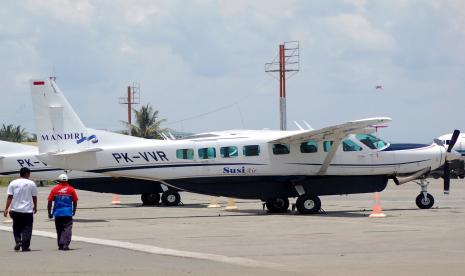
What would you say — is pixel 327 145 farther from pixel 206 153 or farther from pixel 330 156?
pixel 206 153

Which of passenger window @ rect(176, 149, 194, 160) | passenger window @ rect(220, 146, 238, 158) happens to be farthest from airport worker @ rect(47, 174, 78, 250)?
passenger window @ rect(220, 146, 238, 158)

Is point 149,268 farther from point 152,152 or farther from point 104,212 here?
point 104,212

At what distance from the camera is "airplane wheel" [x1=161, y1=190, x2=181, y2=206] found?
3425 cm

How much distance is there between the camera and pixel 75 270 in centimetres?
1342

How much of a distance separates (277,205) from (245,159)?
2006 mm

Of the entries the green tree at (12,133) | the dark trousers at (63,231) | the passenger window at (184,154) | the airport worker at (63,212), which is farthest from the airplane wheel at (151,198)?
the green tree at (12,133)

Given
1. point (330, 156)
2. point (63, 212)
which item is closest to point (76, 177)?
point (330, 156)

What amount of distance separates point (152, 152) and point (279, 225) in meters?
5.80

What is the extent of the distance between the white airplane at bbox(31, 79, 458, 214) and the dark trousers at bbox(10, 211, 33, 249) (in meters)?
9.95

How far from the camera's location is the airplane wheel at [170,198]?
112 feet

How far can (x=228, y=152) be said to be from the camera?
2708 centimetres

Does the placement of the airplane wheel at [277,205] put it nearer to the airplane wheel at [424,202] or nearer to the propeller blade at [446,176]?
the airplane wheel at [424,202]

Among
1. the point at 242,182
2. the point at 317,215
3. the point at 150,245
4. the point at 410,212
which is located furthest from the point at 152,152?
the point at 150,245

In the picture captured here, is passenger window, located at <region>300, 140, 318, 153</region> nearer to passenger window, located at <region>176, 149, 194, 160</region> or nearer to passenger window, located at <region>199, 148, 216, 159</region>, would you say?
passenger window, located at <region>199, 148, 216, 159</region>
